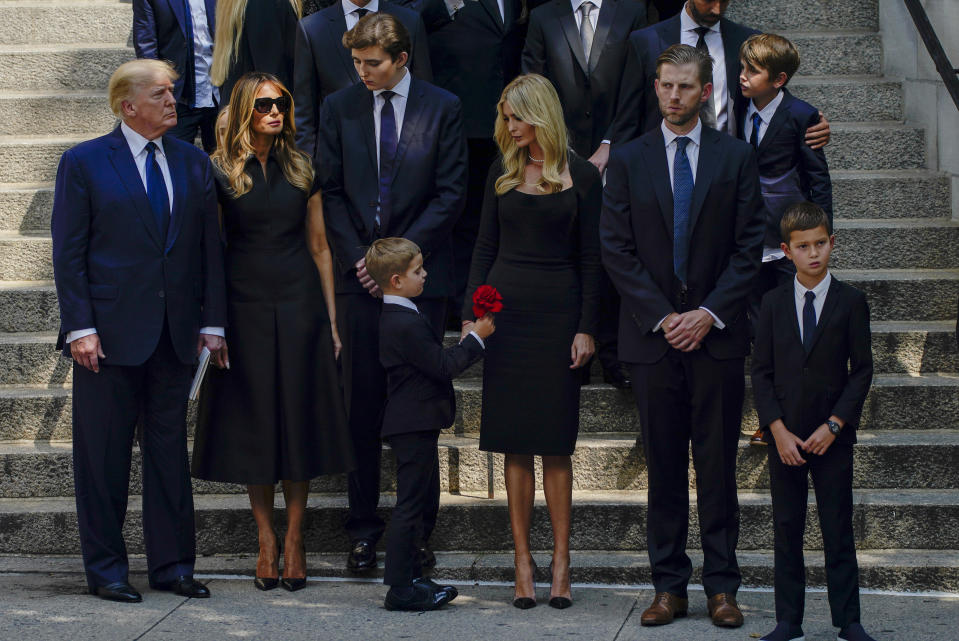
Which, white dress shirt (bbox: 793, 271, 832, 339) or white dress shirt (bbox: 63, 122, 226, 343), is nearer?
white dress shirt (bbox: 793, 271, 832, 339)

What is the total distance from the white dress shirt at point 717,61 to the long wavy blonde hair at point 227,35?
7.40 feet

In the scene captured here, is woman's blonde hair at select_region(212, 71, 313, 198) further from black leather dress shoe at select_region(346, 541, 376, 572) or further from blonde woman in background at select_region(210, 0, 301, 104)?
black leather dress shoe at select_region(346, 541, 376, 572)

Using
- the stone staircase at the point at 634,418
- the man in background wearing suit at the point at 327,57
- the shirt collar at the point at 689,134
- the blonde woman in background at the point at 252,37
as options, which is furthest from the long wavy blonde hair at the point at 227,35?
the shirt collar at the point at 689,134

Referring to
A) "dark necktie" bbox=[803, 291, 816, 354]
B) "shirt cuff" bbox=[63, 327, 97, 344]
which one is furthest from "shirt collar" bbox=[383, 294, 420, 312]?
"dark necktie" bbox=[803, 291, 816, 354]

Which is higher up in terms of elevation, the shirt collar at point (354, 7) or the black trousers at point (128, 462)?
the shirt collar at point (354, 7)

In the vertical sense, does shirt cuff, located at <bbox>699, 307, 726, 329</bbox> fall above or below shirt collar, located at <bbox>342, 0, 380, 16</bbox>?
below

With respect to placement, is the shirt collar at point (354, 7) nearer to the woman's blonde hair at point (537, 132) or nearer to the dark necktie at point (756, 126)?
the woman's blonde hair at point (537, 132)

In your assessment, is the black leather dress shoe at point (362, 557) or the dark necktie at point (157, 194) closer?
the dark necktie at point (157, 194)

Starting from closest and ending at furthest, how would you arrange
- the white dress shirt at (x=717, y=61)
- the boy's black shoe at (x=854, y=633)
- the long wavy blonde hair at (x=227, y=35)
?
the boy's black shoe at (x=854, y=633) → the white dress shirt at (x=717, y=61) → the long wavy blonde hair at (x=227, y=35)

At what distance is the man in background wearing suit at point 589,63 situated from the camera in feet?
22.7

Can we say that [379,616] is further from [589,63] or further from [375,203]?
[589,63]

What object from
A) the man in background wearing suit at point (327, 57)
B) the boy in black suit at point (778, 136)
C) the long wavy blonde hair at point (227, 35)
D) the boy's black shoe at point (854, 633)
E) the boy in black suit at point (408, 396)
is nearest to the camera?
the boy's black shoe at point (854, 633)

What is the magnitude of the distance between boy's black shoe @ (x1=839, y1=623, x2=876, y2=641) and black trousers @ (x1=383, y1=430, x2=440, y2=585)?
1725 millimetres

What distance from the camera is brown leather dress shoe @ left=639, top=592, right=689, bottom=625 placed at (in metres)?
5.64
